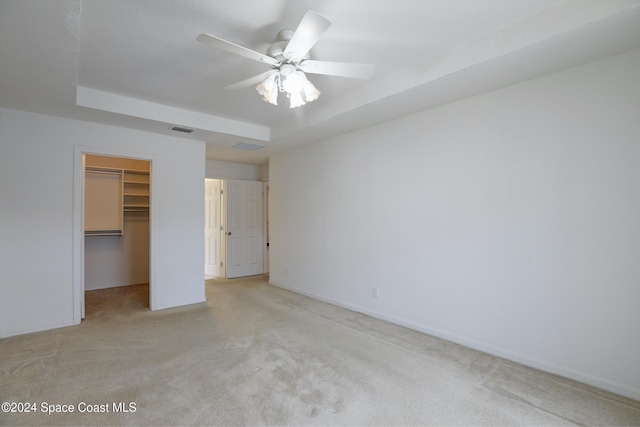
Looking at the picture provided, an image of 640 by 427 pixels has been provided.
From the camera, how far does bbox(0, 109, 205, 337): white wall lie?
124 inches

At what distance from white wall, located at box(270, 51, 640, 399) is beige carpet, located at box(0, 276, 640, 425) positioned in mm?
284

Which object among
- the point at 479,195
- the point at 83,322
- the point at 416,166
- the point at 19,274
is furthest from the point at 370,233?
the point at 19,274

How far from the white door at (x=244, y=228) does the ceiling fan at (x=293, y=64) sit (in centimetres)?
402

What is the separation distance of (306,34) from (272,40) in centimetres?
68

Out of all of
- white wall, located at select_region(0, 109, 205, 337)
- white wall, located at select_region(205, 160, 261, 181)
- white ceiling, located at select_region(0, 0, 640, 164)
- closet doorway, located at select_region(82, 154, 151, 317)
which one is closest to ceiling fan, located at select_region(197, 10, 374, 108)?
white ceiling, located at select_region(0, 0, 640, 164)

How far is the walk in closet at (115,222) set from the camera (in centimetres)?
506

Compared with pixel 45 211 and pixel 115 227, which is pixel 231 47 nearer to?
pixel 45 211

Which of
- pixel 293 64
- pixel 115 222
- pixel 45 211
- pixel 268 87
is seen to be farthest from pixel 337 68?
pixel 115 222

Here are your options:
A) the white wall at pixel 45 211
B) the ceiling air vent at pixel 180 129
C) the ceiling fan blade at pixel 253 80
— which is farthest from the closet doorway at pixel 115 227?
the ceiling fan blade at pixel 253 80

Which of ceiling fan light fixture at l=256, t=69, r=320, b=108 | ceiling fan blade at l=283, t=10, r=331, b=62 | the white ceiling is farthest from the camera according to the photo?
ceiling fan light fixture at l=256, t=69, r=320, b=108

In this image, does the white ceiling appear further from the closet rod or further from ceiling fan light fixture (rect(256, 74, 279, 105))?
the closet rod

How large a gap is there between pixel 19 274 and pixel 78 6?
3050 mm

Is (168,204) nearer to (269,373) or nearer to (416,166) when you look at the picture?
(269,373)

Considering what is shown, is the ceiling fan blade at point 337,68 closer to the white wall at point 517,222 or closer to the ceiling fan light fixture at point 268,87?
the ceiling fan light fixture at point 268,87
